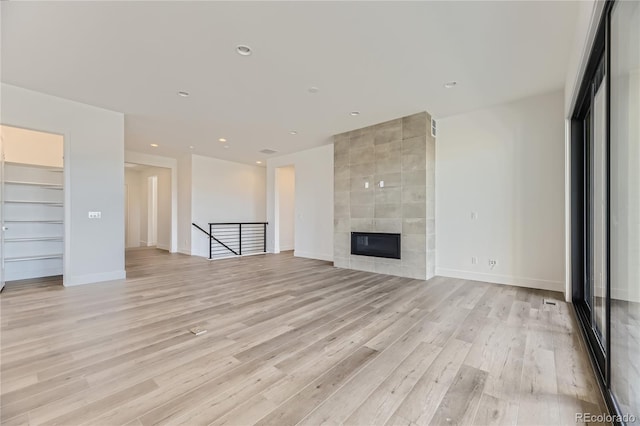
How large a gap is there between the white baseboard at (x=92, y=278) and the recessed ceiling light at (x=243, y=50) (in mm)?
4240

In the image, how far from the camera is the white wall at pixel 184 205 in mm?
8047

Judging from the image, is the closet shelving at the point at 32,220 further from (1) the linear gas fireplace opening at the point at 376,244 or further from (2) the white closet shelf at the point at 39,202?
(1) the linear gas fireplace opening at the point at 376,244

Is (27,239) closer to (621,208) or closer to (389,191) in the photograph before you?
(389,191)

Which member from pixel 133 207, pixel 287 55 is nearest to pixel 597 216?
pixel 287 55

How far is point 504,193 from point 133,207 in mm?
11595

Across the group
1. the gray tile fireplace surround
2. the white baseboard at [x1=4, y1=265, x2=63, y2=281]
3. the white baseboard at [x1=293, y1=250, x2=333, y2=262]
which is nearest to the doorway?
the white baseboard at [x1=4, y1=265, x2=63, y2=281]

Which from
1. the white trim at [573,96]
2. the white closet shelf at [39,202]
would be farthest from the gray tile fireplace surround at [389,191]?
the white closet shelf at [39,202]

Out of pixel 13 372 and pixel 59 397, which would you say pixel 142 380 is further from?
pixel 13 372

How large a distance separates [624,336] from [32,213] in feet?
24.6

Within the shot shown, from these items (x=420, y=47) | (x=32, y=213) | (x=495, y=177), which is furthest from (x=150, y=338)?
(x=495, y=177)

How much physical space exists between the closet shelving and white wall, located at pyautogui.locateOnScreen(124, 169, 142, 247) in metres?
5.52

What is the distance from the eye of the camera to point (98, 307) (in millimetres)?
3238

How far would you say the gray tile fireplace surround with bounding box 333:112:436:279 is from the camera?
4.72 m

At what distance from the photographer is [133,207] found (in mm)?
10211
